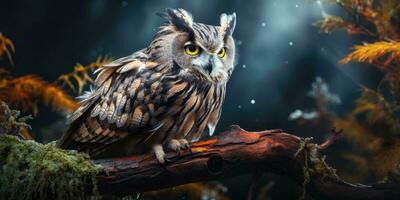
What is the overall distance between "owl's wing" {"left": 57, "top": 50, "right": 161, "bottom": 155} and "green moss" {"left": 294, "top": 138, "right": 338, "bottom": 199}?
51cm

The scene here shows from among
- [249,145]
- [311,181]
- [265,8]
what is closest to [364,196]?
[311,181]

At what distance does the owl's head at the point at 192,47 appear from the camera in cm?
149

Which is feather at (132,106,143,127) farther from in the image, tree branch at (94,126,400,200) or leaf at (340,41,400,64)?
leaf at (340,41,400,64)

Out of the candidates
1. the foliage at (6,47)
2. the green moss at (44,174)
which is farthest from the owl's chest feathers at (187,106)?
the foliage at (6,47)

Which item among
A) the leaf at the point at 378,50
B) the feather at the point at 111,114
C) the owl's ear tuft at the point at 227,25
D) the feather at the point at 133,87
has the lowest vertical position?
the feather at the point at 111,114

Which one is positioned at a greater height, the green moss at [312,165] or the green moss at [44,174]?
the green moss at [44,174]

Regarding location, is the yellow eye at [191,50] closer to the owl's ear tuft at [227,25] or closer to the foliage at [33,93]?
the owl's ear tuft at [227,25]

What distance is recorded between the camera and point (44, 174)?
1290 millimetres

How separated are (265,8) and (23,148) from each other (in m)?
1.29

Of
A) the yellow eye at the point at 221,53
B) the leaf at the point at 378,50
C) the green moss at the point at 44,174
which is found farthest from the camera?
the leaf at the point at 378,50

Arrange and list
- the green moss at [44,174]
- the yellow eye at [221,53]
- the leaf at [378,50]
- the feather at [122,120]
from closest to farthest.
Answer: the green moss at [44,174] → the feather at [122,120] → the yellow eye at [221,53] → the leaf at [378,50]

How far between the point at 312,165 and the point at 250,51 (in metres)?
0.83

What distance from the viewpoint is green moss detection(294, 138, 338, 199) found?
1.45m

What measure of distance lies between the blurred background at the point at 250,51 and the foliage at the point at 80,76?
0.04 meters
